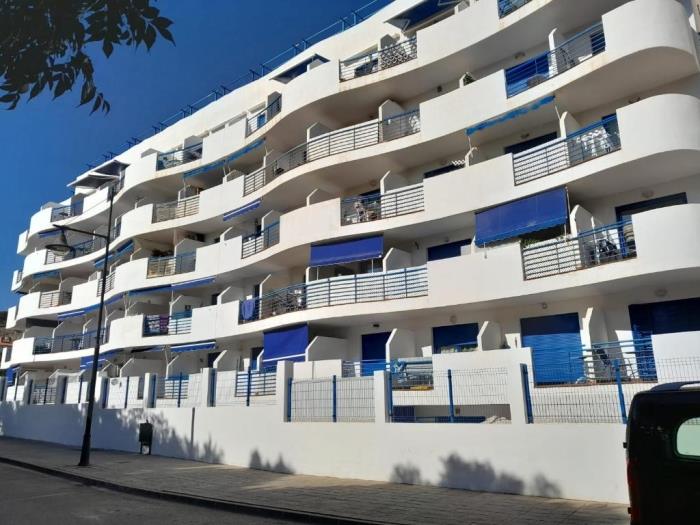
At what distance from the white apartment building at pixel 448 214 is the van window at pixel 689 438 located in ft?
19.6

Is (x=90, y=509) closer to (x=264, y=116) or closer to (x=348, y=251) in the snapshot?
(x=348, y=251)

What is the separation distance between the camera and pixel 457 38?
19156 millimetres

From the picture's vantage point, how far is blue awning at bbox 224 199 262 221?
961 inches

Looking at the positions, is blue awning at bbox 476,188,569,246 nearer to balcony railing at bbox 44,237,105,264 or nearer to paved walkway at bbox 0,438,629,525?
paved walkway at bbox 0,438,629,525

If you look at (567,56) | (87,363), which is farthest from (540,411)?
(87,363)

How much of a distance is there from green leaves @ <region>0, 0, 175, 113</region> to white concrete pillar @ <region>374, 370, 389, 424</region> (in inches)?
402

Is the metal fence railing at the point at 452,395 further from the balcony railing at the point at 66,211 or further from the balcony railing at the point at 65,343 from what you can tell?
the balcony railing at the point at 66,211

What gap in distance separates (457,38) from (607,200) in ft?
25.7

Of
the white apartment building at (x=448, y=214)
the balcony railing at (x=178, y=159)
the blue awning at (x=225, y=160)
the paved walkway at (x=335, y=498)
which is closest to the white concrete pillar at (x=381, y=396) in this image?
the white apartment building at (x=448, y=214)

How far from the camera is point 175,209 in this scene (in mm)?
29281

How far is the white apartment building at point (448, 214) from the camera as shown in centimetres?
1411

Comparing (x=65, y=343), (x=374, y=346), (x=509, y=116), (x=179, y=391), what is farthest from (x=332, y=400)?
(x=65, y=343)

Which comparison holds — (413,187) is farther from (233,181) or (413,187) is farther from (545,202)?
(233,181)

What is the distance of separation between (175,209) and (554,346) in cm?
2118
